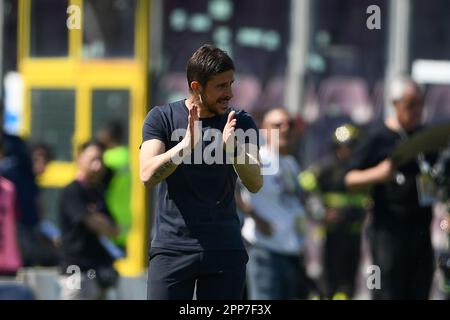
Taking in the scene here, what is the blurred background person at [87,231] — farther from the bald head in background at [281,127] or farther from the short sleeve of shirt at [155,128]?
the short sleeve of shirt at [155,128]

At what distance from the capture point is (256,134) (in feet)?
21.9

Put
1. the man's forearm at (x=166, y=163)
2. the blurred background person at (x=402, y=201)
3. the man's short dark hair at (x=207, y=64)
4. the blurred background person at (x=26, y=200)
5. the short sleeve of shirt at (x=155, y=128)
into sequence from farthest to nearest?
the blurred background person at (x=26, y=200), the blurred background person at (x=402, y=201), the short sleeve of shirt at (x=155, y=128), the man's short dark hair at (x=207, y=64), the man's forearm at (x=166, y=163)

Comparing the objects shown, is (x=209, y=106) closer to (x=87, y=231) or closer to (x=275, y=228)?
(x=275, y=228)

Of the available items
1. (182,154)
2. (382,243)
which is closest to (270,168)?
(382,243)

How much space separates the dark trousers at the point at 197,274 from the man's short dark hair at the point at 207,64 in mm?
782

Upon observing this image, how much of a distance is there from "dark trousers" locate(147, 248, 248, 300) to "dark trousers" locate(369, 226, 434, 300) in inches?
124

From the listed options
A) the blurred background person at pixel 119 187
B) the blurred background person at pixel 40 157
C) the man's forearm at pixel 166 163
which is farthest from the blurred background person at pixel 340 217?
the man's forearm at pixel 166 163

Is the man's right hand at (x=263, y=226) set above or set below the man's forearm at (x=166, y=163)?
below

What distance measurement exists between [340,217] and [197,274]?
6.12m

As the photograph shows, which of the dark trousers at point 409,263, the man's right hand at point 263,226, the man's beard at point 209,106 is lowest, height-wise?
the dark trousers at point 409,263

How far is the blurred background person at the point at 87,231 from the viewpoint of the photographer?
10.7m

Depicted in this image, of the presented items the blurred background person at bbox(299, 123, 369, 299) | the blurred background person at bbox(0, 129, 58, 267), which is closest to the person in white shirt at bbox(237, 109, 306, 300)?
the blurred background person at bbox(299, 123, 369, 299)

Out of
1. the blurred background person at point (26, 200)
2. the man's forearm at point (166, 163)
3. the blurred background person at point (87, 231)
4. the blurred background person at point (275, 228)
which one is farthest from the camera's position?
the blurred background person at point (26, 200)

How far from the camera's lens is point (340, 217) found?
41.6 feet
